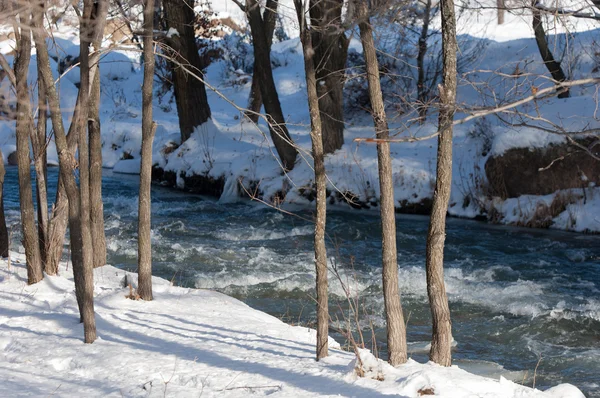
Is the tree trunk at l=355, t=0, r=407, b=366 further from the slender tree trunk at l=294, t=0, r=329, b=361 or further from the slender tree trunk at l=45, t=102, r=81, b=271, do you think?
the slender tree trunk at l=45, t=102, r=81, b=271

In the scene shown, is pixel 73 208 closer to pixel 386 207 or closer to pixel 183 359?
pixel 183 359

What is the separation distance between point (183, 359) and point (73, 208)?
152 centimetres

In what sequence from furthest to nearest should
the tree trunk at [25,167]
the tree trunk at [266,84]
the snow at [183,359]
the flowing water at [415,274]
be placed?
the tree trunk at [266,84]
the tree trunk at [25,167]
the flowing water at [415,274]
the snow at [183,359]

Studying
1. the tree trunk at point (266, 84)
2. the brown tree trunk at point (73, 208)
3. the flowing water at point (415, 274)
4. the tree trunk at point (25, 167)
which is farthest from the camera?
the tree trunk at point (266, 84)

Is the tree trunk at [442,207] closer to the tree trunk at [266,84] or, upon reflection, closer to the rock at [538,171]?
the rock at [538,171]

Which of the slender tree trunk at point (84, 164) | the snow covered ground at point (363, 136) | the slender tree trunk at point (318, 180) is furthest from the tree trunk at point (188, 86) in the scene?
the slender tree trunk at point (318, 180)

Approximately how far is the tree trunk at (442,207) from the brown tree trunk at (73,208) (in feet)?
8.48

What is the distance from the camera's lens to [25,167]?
7582 millimetres

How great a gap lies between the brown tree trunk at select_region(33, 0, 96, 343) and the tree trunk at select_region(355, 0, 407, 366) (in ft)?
7.34

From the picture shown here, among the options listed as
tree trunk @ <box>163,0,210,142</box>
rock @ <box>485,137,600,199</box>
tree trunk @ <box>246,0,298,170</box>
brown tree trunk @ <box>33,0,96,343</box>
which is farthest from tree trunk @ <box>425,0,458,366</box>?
tree trunk @ <box>163,0,210,142</box>

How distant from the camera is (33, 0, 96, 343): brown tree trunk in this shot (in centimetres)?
565

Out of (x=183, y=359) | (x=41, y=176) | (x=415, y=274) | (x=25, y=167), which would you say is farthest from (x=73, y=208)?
(x=415, y=274)

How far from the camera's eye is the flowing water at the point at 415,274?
7.24m

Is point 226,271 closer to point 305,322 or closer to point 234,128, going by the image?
point 305,322
